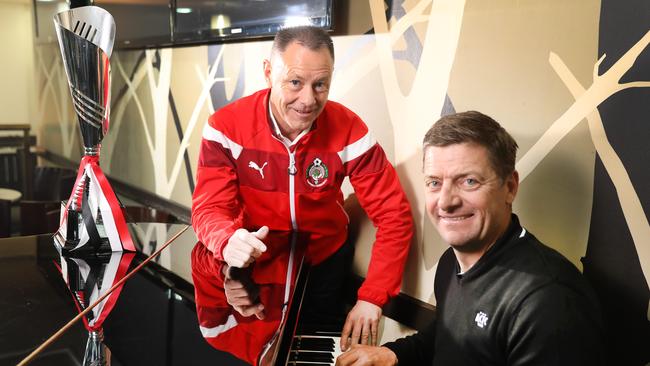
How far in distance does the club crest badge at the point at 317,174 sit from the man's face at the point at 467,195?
632 mm

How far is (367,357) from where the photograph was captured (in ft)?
4.08

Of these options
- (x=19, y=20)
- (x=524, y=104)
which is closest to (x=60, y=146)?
(x=19, y=20)

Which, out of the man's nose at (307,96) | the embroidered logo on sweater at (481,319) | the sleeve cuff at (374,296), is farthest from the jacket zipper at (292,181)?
the embroidered logo on sweater at (481,319)

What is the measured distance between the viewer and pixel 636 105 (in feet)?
3.80

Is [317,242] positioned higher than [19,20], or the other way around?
Result: [19,20]

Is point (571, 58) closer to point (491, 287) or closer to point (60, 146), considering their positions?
point (491, 287)

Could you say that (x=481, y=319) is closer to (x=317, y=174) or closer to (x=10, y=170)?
(x=317, y=174)

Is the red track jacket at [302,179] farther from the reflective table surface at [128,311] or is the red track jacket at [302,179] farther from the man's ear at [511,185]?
the man's ear at [511,185]

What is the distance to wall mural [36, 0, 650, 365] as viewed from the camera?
3.87 feet

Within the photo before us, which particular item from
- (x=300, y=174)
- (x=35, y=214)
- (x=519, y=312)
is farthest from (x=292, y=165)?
(x=35, y=214)

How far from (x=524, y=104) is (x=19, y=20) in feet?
17.9

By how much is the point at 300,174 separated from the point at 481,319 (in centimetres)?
83

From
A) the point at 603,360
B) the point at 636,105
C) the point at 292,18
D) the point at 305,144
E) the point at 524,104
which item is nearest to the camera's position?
the point at 603,360

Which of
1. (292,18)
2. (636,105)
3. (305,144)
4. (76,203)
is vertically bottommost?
(76,203)
